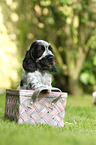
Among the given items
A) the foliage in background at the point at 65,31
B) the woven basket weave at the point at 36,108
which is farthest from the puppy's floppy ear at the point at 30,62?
the foliage in background at the point at 65,31

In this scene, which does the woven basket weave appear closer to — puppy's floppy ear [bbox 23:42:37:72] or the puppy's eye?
puppy's floppy ear [bbox 23:42:37:72]

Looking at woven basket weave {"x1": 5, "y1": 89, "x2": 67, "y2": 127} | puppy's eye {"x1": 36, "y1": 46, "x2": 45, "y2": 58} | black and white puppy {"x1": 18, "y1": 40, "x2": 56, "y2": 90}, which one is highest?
puppy's eye {"x1": 36, "y1": 46, "x2": 45, "y2": 58}

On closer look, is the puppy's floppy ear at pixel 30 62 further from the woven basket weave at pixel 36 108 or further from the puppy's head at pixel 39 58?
the woven basket weave at pixel 36 108

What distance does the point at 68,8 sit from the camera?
6.81 m

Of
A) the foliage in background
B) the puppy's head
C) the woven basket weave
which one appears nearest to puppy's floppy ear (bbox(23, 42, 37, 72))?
the puppy's head

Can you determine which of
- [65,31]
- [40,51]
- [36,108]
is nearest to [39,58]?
[40,51]

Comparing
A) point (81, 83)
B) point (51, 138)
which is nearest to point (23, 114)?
point (51, 138)

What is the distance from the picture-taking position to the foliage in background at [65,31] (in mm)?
7172

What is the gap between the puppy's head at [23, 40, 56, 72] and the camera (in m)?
2.66

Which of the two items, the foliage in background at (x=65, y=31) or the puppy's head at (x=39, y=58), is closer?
the puppy's head at (x=39, y=58)

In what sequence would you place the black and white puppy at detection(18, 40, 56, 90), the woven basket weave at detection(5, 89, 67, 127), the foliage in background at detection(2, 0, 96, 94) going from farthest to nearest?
the foliage in background at detection(2, 0, 96, 94) < the black and white puppy at detection(18, 40, 56, 90) < the woven basket weave at detection(5, 89, 67, 127)

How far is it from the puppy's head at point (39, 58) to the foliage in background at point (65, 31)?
425cm

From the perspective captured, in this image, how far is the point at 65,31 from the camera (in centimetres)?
725

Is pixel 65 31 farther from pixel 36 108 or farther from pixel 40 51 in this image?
pixel 36 108
